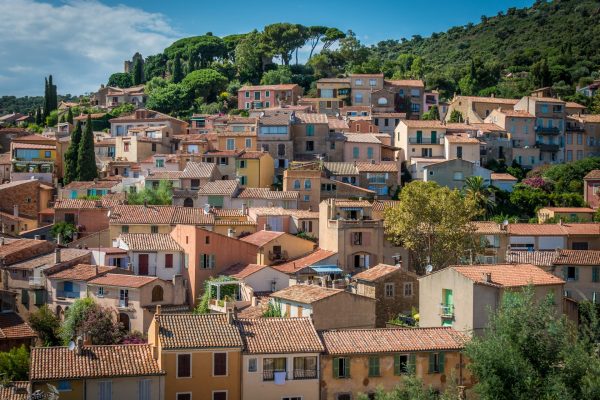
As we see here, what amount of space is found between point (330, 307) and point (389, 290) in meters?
6.90

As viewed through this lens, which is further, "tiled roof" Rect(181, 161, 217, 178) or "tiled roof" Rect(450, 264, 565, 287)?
"tiled roof" Rect(181, 161, 217, 178)

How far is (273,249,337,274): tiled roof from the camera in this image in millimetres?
53594

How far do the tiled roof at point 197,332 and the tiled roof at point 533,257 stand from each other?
24.2 meters

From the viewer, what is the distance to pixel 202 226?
59.4m

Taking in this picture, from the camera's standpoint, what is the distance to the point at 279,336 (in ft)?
124

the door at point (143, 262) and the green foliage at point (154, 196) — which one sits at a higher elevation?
the green foliage at point (154, 196)

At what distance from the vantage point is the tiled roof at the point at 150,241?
181ft

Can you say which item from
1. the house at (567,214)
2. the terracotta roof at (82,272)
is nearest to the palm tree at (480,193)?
the house at (567,214)

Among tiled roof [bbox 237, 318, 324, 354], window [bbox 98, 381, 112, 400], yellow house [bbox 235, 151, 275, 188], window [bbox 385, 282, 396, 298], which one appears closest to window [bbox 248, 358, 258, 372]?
tiled roof [bbox 237, 318, 324, 354]

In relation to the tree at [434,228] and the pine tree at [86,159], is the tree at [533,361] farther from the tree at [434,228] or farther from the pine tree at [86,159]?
the pine tree at [86,159]

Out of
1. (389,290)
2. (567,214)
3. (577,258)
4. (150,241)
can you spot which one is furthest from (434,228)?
(567,214)

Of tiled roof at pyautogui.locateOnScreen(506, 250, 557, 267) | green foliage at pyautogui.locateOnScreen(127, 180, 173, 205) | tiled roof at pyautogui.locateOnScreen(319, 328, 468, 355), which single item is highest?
green foliage at pyautogui.locateOnScreen(127, 180, 173, 205)

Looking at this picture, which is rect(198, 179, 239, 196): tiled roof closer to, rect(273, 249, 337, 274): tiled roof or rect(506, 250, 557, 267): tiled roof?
rect(273, 249, 337, 274): tiled roof

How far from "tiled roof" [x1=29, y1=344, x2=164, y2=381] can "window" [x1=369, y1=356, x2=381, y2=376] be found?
7936 mm
